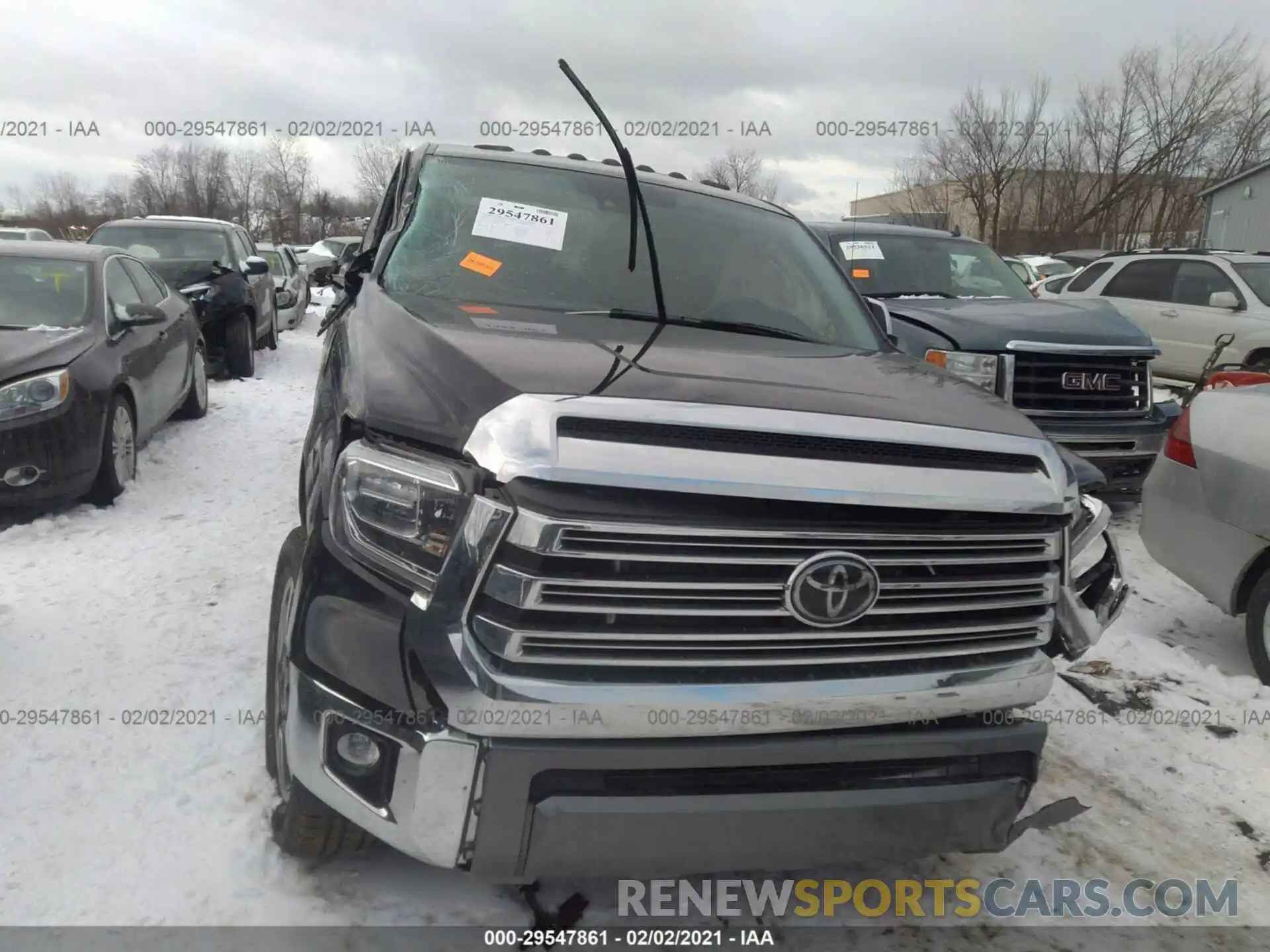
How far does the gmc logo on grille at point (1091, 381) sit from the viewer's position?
584cm

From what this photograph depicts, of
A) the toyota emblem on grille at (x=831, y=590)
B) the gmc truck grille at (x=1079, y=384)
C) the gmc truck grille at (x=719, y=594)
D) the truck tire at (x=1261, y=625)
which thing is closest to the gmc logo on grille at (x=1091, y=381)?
the gmc truck grille at (x=1079, y=384)

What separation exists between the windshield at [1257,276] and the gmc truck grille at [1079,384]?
5.39 m

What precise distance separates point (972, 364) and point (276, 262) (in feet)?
40.3

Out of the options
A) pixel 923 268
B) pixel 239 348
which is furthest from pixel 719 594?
pixel 239 348

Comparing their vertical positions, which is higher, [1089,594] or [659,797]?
[1089,594]

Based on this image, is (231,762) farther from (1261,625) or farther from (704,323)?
(1261,625)

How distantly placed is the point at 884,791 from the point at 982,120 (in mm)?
40742

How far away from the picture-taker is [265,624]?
387 cm

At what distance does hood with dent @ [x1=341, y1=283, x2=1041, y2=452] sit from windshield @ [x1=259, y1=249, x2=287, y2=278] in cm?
1280

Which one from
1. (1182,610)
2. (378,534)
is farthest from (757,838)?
(1182,610)

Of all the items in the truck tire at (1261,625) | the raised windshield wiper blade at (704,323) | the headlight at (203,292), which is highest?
the raised windshield wiper blade at (704,323)

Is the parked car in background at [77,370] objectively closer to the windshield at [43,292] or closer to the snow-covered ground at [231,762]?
the windshield at [43,292]

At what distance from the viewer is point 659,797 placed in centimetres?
188

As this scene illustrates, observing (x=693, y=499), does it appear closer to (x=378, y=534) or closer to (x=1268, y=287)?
(x=378, y=534)
